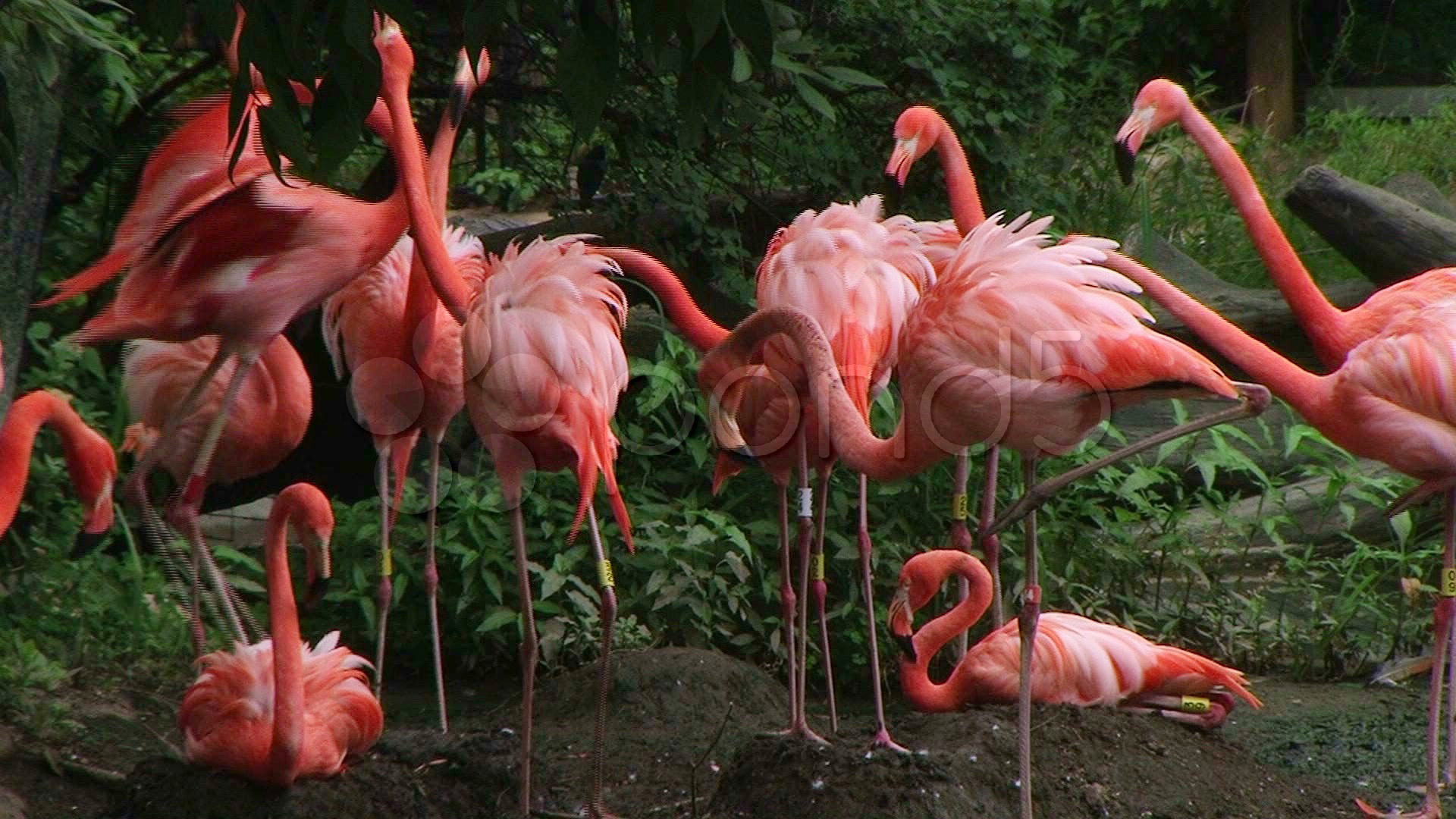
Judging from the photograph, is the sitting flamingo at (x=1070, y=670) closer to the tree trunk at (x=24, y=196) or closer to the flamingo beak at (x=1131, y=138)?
the flamingo beak at (x=1131, y=138)

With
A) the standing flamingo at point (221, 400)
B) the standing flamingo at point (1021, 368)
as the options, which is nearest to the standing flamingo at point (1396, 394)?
the standing flamingo at point (1021, 368)

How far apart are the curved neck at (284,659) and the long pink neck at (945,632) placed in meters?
1.40

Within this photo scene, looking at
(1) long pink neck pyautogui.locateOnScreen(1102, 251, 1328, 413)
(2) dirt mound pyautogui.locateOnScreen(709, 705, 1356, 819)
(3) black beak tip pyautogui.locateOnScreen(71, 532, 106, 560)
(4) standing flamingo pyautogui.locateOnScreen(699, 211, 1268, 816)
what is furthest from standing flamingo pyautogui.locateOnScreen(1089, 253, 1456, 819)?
(3) black beak tip pyautogui.locateOnScreen(71, 532, 106, 560)

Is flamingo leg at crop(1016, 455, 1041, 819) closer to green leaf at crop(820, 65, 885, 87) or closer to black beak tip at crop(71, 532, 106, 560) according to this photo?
green leaf at crop(820, 65, 885, 87)

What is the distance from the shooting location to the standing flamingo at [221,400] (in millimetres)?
4176

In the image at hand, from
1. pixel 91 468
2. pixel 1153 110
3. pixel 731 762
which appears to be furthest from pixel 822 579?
pixel 91 468

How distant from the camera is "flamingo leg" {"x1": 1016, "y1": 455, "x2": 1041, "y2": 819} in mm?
3143

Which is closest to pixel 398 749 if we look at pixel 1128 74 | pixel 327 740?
pixel 327 740

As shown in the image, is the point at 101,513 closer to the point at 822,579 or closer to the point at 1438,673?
the point at 822,579

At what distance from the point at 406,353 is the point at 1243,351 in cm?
211

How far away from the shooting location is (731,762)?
11.7ft

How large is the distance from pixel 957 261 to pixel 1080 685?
1163mm

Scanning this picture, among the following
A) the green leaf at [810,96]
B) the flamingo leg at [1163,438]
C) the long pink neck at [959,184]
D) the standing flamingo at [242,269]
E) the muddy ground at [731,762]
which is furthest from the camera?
the long pink neck at [959,184]

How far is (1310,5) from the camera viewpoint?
10.2 meters
